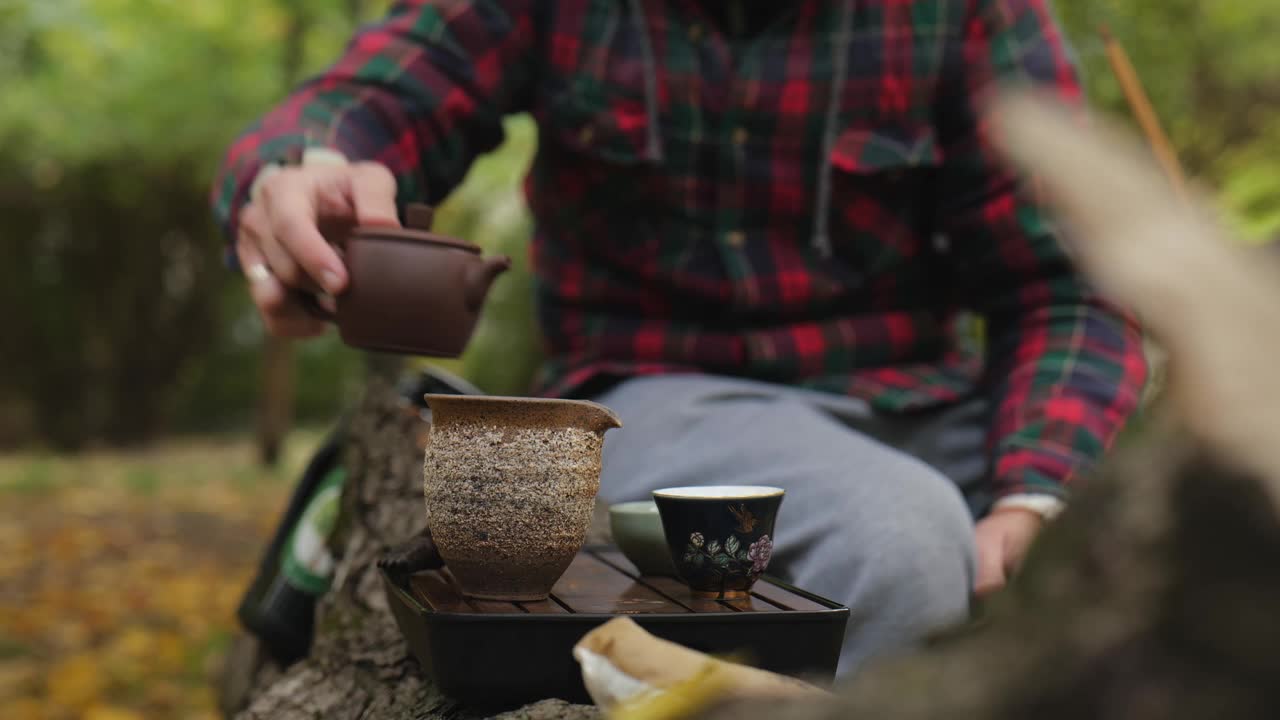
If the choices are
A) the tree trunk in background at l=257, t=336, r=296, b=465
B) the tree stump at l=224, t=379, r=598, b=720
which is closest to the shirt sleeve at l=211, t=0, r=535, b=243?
the tree stump at l=224, t=379, r=598, b=720

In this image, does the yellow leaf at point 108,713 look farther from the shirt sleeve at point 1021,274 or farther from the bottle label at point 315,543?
the shirt sleeve at point 1021,274

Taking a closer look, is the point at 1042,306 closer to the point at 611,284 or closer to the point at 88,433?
the point at 611,284

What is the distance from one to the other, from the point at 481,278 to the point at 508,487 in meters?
0.48

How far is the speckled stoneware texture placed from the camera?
1.03m

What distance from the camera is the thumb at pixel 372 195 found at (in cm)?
150

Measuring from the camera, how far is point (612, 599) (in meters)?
1.09

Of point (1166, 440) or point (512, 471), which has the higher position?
point (1166, 440)

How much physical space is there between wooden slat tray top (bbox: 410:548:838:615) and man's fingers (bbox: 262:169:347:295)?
42cm

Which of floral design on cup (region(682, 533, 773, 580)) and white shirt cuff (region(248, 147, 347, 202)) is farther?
white shirt cuff (region(248, 147, 347, 202))

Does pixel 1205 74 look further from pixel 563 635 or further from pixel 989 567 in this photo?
pixel 563 635

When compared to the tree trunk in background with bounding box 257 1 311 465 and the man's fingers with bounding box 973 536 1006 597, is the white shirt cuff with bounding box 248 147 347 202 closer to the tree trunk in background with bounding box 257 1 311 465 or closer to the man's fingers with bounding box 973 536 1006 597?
the man's fingers with bounding box 973 536 1006 597

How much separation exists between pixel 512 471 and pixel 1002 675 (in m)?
0.57

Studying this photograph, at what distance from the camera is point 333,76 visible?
202 cm

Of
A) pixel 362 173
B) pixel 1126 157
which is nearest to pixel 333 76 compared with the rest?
pixel 362 173
